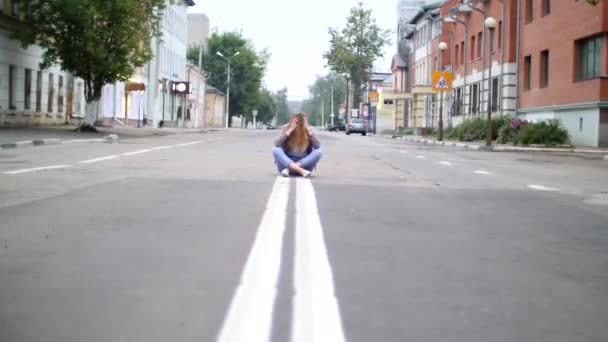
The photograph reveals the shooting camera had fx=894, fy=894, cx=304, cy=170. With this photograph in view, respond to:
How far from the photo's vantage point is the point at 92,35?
124 feet

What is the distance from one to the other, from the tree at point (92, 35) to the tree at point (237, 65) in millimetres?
79315

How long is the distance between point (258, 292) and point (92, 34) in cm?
3449

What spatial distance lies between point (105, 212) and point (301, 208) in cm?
199

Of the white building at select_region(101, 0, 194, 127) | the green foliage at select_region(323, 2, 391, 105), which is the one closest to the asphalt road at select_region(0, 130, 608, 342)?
the white building at select_region(101, 0, 194, 127)

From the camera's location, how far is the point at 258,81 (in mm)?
123438

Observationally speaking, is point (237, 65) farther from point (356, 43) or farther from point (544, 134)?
point (544, 134)

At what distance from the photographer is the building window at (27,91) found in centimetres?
4266

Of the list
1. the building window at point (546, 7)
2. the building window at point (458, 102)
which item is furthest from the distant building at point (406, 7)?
the building window at point (546, 7)

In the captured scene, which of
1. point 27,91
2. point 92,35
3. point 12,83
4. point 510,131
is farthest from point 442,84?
point 12,83

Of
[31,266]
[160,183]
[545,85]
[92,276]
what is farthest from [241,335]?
[545,85]

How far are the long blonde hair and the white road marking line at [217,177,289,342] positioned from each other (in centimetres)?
597

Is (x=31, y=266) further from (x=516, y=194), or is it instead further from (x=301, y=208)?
(x=516, y=194)

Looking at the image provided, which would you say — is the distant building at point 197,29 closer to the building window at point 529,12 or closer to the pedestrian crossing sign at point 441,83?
the pedestrian crossing sign at point 441,83

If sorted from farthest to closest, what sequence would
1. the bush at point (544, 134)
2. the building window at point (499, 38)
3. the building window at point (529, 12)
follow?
the building window at point (499, 38)
the building window at point (529, 12)
the bush at point (544, 134)
